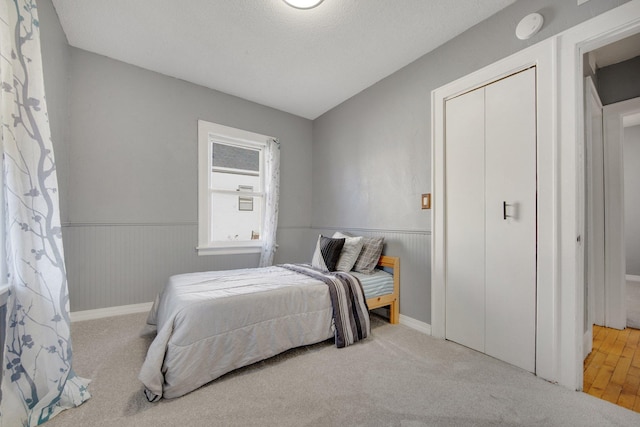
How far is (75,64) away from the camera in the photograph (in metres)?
2.55

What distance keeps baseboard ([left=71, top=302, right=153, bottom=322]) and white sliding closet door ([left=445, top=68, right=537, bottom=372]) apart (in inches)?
123

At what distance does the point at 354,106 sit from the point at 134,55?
2464mm

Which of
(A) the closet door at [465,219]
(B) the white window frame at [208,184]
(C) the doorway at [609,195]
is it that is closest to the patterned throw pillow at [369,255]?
(A) the closet door at [465,219]

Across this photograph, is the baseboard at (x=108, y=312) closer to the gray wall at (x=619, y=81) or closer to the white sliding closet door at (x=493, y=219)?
the white sliding closet door at (x=493, y=219)

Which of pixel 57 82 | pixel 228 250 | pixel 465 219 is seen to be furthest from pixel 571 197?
pixel 57 82

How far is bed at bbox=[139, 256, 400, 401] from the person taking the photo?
Result: 1495mm

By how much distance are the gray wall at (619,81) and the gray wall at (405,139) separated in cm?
142

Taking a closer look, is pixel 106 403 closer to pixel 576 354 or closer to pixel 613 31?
pixel 576 354

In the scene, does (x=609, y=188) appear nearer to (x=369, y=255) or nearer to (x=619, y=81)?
(x=619, y=81)

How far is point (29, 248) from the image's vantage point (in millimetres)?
1327

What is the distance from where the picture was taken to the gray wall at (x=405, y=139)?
1.93 meters

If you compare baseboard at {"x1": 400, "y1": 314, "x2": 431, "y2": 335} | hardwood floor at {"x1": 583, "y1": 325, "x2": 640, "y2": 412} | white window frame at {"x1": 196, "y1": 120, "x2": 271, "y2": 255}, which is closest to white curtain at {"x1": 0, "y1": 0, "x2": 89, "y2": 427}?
white window frame at {"x1": 196, "y1": 120, "x2": 271, "y2": 255}

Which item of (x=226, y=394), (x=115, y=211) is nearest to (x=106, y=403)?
(x=226, y=394)

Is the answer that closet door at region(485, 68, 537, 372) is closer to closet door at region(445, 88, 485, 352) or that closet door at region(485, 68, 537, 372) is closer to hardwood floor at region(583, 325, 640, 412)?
closet door at region(445, 88, 485, 352)
